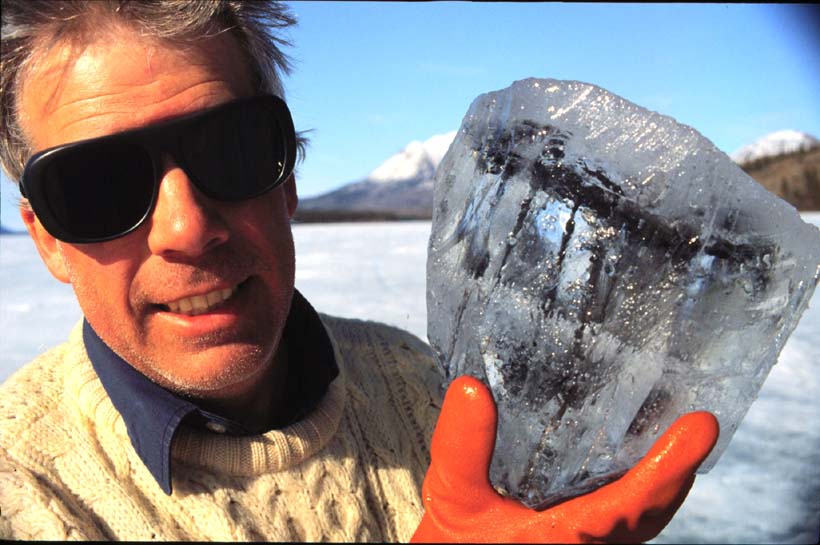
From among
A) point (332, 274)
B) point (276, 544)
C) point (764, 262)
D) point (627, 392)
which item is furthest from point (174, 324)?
point (332, 274)

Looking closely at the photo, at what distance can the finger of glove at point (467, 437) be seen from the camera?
979 millimetres

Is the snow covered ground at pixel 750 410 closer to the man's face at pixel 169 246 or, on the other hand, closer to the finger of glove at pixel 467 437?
the finger of glove at pixel 467 437

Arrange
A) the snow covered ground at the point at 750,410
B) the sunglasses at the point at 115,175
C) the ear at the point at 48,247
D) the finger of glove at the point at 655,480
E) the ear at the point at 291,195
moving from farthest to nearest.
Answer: the snow covered ground at the point at 750,410 → the ear at the point at 291,195 → the ear at the point at 48,247 → the sunglasses at the point at 115,175 → the finger of glove at the point at 655,480

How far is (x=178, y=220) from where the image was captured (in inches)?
43.3

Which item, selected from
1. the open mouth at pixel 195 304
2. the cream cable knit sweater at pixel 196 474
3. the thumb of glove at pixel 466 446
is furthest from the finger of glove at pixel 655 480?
the open mouth at pixel 195 304

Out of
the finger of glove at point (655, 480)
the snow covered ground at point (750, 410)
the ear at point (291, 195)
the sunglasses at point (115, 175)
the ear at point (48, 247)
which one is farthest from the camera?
the snow covered ground at point (750, 410)

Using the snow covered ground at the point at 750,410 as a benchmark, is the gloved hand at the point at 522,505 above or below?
above

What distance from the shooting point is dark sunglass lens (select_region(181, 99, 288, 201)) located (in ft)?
3.75

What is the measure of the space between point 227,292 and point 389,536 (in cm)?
61

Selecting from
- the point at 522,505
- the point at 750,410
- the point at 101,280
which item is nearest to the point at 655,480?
the point at 522,505

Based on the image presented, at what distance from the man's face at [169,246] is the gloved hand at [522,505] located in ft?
1.41

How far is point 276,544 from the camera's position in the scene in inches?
48.7

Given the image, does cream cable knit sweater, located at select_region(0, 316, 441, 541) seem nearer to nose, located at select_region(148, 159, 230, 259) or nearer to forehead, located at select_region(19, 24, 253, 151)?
nose, located at select_region(148, 159, 230, 259)

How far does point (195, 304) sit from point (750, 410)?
8.03ft
